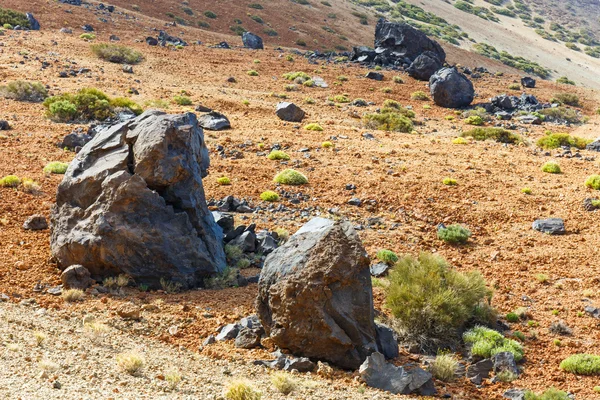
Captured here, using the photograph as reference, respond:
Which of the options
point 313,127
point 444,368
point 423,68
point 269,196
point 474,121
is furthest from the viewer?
point 423,68

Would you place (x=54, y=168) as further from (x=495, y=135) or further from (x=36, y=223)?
(x=495, y=135)

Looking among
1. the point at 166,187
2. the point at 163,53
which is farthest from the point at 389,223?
the point at 163,53

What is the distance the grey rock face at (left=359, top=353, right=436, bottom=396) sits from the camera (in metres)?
8.55

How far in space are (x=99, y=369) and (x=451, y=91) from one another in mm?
34730

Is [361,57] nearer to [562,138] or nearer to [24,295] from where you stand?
[562,138]

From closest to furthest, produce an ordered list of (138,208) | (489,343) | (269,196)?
(489,343) < (138,208) < (269,196)

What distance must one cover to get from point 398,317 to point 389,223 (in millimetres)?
5897

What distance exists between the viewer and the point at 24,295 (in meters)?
10.5

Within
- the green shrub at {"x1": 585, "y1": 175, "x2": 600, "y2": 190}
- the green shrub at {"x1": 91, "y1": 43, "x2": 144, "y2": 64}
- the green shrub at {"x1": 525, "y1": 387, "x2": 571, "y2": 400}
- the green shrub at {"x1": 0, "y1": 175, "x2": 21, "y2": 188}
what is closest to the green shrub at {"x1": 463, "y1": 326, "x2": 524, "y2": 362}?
the green shrub at {"x1": 525, "y1": 387, "x2": 571, "y2": 400}

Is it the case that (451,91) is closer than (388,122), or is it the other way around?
(388,122)

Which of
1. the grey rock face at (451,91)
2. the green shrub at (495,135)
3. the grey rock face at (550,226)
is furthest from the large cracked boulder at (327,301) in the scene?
the grey rock face at (451,91)

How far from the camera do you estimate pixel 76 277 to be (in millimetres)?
11008

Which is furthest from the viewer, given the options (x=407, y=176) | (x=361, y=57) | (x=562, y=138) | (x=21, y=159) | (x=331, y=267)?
(x=361, y=57)

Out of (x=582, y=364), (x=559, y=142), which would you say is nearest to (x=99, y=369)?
(x=582, y=364)
